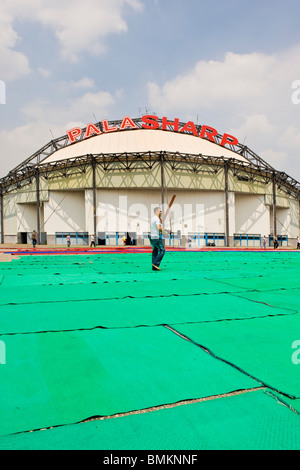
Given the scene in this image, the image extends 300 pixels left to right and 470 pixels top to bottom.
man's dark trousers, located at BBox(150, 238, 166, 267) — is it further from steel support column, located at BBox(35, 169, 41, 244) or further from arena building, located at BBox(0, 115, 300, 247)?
steel support column, located at BBox(35, 169, 41, 244)

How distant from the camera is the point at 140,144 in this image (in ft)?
122

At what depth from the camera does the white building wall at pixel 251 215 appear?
3916 centimetres

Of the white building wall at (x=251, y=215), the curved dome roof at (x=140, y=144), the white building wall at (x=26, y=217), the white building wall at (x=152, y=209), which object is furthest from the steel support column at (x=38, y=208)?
the white building wall at (x=251, y=215)

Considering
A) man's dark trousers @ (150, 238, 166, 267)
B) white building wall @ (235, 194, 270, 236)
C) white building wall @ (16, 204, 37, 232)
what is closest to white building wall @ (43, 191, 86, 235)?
white building wall @ (16, 204, 37, 232)

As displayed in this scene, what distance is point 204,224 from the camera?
3625cm

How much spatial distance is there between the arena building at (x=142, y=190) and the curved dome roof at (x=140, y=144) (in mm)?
117

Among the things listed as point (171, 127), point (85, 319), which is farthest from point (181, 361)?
point (171, 127)

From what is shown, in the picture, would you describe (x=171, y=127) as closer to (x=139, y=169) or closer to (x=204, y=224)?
(x=139, y=169)

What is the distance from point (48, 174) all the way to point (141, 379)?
3658 centimetres

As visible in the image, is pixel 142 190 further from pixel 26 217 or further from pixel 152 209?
pixel 26 217

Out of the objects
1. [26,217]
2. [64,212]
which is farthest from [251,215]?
[26,217]

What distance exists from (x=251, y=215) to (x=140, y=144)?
51.2ft

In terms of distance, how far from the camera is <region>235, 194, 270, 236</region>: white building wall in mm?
39156

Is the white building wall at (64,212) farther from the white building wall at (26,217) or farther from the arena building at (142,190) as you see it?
the white building wall at (26,217)
